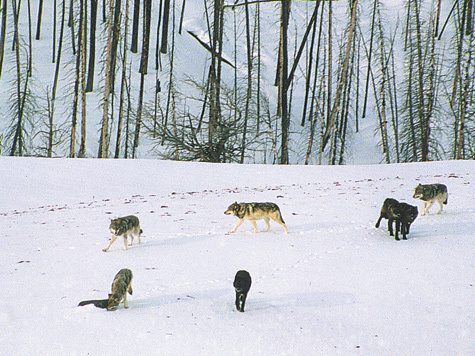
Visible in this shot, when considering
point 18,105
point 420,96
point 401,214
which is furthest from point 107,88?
point 420,96

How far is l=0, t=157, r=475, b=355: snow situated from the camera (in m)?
3.45

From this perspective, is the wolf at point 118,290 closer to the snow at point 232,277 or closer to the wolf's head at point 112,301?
the wolf's head at point 112,301

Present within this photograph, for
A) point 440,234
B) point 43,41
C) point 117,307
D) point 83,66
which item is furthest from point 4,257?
point 43,41

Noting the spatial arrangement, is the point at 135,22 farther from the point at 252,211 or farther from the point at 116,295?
the point at 116,295

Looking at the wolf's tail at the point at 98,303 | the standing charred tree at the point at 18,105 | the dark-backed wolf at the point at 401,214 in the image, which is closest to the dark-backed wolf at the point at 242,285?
the wolf's tail at the point at 98,303

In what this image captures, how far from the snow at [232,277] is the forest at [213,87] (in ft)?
29.0

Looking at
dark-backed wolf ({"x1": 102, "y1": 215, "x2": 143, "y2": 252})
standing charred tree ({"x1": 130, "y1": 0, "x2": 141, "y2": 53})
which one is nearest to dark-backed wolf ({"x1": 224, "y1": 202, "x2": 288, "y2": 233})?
dark-backed wolf ({"x1": 102, "y1": 215, "x2": 143, "y2": 252})

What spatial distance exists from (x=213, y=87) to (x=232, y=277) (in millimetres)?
13380

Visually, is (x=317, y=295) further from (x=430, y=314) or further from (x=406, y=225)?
(x=406, y=225)

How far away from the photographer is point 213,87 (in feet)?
56.5

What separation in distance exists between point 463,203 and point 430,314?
204 inches

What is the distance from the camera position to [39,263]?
5.20 metres

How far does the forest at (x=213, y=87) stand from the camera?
1766 cm

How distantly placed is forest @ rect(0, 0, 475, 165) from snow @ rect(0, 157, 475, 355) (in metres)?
8.85
